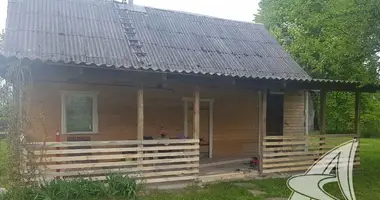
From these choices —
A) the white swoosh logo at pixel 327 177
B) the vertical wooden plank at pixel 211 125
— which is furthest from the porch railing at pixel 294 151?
the vertical wooden plank at pixel 211 125

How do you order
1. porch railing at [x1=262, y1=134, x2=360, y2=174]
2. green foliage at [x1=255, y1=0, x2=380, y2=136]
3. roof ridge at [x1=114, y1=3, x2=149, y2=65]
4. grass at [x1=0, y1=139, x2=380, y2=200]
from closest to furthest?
grass at [x1=0, y1=139, x2=380, y2=200] → green foliage at [x1=255, y1=0, x2=380, y2=136] → porch railing at [x1=262, y1=134, x2=360, y2=174] → roof ridge at [x1=114, y1=3, x2=149, y2=65]

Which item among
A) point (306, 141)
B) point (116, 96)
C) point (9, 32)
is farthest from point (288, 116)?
point (9, 32)

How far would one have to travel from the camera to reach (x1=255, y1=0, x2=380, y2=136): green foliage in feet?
29.5

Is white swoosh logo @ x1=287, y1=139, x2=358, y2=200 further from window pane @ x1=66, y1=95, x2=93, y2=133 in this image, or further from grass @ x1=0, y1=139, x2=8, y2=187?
window pane @ x1=66, y1=95, x2=93, y2=133

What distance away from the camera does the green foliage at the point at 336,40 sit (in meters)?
8.99

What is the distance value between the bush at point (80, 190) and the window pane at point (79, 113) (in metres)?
2.98

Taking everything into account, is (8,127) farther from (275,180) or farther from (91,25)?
(275,180)

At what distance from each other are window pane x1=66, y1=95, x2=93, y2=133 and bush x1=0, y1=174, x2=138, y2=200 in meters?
2.98

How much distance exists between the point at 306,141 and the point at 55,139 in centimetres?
649

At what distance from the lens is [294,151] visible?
10.0 m

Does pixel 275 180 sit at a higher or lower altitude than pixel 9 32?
lower

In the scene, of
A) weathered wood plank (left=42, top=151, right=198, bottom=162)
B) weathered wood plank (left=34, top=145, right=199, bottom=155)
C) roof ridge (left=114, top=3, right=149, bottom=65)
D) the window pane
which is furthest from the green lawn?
roof ridge (left=114, top=3, right=149, bottom=65)

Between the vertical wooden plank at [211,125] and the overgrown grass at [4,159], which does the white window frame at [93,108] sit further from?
the vertical wooden plank at [211,125]

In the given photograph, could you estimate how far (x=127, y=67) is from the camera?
7.00m
